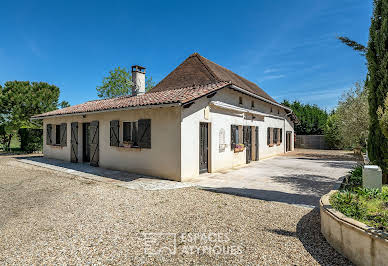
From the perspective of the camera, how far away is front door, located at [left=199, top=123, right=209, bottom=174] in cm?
814

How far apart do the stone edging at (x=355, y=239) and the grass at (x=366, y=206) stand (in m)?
0.28

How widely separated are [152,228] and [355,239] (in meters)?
2.94

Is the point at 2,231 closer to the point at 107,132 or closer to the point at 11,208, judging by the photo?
the point at 11,208

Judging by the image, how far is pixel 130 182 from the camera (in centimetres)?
703

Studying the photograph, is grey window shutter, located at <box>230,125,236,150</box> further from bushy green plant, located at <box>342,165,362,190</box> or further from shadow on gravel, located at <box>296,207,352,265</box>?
shadow on gravel, located at <box>296,207,352,265</box>

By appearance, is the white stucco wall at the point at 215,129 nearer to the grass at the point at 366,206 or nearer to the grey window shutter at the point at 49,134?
the grass at the point at 366,206

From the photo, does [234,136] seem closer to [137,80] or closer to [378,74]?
[378,74]

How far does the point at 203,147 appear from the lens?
328 inches

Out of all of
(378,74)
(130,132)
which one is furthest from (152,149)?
(378,74)

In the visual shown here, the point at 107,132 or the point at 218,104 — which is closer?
the point at 218,104

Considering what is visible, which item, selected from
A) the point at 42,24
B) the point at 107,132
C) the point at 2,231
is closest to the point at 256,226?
the point at 2,231

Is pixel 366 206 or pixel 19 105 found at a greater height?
pixel 19 105

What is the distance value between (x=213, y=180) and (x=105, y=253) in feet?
16.0

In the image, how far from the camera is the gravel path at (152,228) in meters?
2.76
